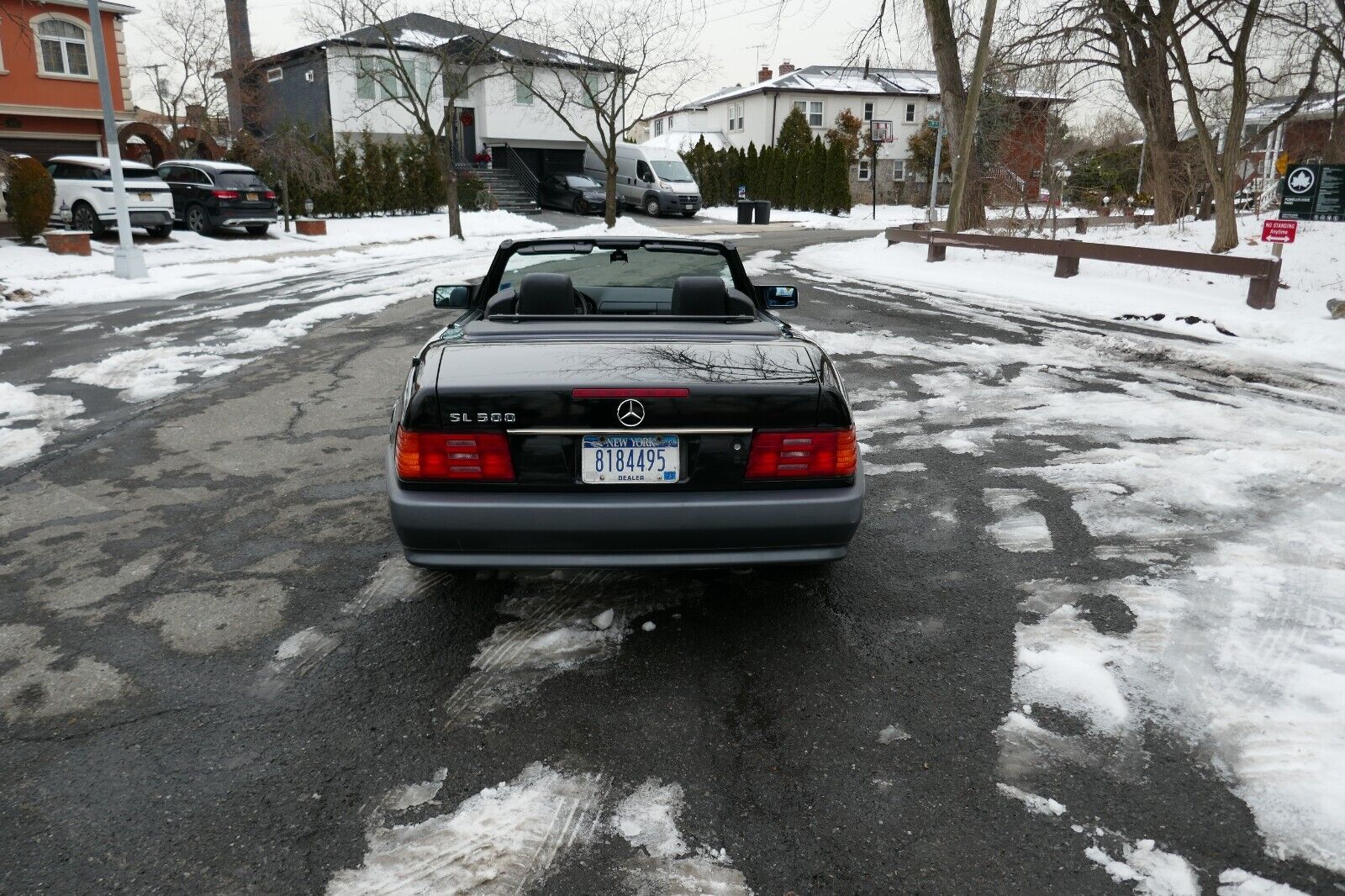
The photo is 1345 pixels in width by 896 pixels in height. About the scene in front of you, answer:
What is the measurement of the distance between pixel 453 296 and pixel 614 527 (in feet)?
6.89

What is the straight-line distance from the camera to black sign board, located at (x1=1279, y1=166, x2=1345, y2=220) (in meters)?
12.6

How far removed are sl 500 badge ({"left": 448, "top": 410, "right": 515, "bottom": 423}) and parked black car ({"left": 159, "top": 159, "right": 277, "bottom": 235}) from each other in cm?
2225

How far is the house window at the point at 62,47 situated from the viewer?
88.1 feet

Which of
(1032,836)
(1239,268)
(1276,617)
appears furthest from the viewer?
(1239,268)

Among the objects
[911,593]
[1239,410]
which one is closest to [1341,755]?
[911,593]

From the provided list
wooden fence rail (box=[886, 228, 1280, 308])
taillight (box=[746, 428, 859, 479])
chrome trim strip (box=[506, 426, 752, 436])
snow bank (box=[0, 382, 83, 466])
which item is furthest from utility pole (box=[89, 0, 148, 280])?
taillight (box=[746, 428, 859, 479])

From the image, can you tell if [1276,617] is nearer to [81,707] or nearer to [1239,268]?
[81,707]

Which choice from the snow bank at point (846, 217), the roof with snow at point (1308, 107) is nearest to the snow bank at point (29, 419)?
the roof with snow at point (1308, 107)

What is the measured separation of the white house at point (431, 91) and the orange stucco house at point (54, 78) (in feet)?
21.7

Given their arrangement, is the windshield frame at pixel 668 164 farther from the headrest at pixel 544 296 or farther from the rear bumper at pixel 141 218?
the headrest at pixel 544 296

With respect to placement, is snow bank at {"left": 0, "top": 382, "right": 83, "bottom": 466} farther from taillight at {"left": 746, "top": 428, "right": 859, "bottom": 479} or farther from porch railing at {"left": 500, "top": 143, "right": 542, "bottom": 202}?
porch railing at {"left": 500, "top": 143, "right": 542, "bottom": 202}

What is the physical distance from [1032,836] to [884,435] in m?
4.01

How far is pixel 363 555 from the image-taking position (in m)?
4.36

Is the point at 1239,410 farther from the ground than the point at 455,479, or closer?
closer
